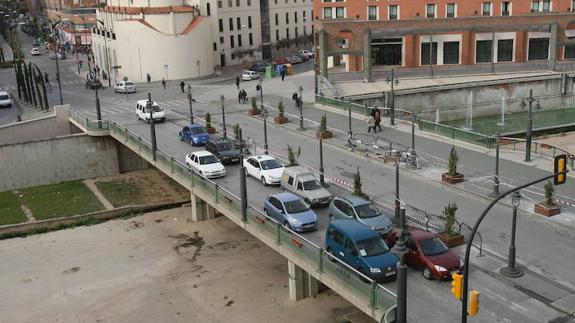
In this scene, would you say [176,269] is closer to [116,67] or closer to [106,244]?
[106,244]

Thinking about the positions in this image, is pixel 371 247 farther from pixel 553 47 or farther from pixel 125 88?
pixel 553 47

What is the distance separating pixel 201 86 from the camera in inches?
2938

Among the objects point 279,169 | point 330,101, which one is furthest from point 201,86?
point 279,169

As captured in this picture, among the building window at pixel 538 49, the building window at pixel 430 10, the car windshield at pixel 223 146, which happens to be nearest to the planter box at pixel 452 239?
the car windshield at pixel 223 146

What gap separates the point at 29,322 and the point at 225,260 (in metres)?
10.1

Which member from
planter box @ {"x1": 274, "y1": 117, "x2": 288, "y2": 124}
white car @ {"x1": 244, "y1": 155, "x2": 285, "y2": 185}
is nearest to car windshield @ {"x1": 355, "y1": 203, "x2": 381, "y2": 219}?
white car @ {"x1": 244, "y1": 155, "x2": 285, "y2": 185}

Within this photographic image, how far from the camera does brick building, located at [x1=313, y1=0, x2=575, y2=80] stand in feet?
229

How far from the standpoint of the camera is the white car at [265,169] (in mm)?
33312

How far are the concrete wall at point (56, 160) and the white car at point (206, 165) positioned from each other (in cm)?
1900

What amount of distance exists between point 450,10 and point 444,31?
344 centimetres

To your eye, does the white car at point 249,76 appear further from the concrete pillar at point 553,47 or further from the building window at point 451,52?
the concrete pillar at point 553,47

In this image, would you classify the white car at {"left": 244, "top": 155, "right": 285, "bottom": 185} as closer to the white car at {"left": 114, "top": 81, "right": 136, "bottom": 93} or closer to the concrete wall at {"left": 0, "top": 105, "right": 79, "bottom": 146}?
the concrete wall at {"left": 0, "top": 105, "right": 79, "bottom": 146}

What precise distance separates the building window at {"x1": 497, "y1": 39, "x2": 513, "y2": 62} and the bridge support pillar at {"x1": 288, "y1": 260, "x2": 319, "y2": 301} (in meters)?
52.9

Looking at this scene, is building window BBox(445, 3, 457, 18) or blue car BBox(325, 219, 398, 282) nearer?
blue car BBox(325, 219, 398, 282)
